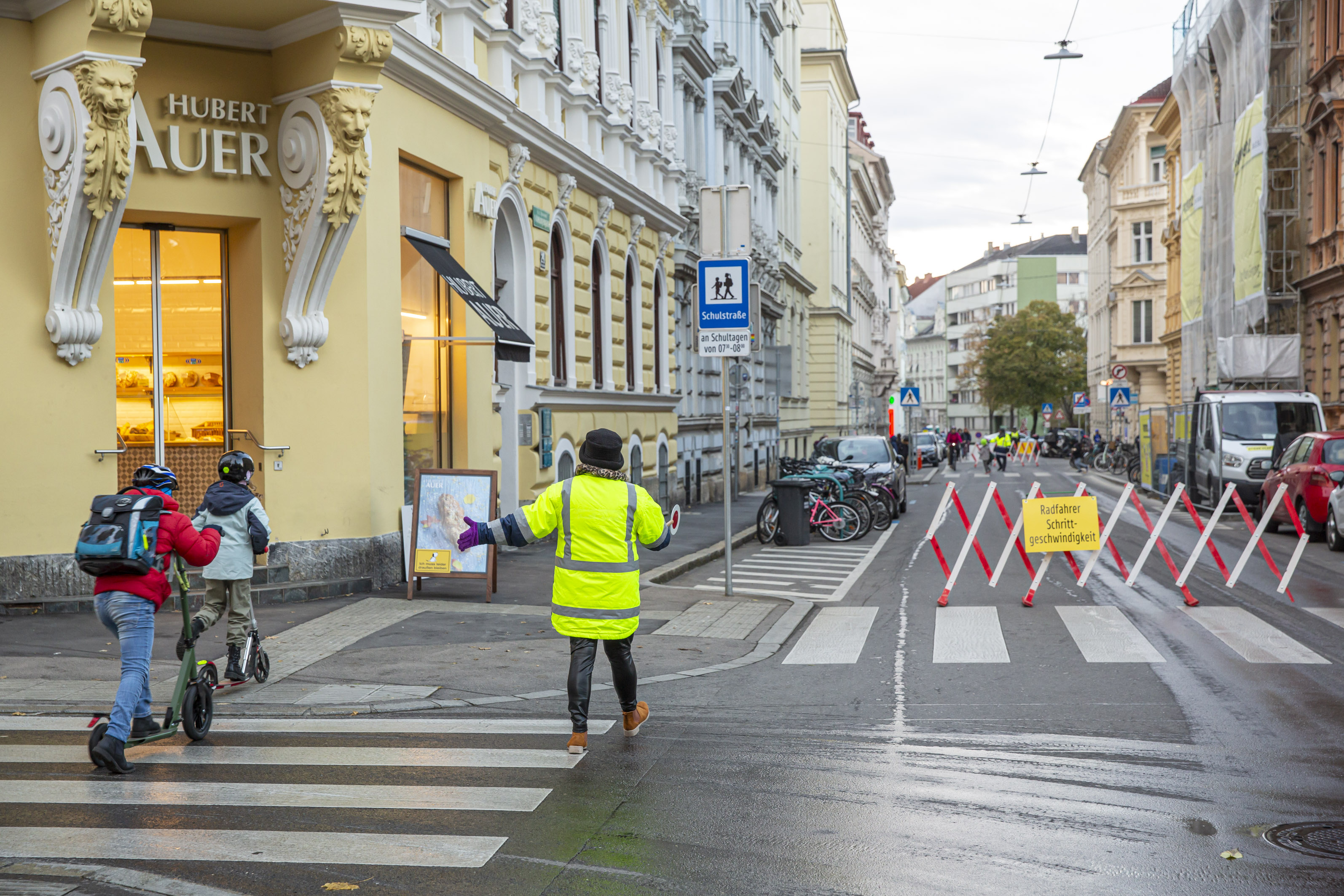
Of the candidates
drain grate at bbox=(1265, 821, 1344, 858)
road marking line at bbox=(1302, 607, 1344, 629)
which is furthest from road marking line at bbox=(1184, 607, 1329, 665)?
drain grate at bbox=(1265, 821, 1344, 858)

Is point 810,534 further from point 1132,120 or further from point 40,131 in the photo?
point 1132,120

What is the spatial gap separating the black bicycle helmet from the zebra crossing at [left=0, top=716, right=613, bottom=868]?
1.48 m

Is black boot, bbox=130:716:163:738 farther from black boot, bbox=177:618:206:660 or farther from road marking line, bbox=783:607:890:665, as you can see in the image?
road marking line, bbox=783:607:890:665

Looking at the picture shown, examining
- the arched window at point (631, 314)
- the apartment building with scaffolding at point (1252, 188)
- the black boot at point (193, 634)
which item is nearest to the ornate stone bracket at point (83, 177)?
the black boot at point (193, 634)

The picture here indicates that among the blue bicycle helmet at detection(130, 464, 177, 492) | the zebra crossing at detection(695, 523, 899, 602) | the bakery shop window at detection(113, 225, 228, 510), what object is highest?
the bakery shop window at detection(113, 225, 228, 510)

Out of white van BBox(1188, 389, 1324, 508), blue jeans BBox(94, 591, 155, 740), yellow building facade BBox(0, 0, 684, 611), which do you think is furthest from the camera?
white van BBox(1188, 389, 1324, 508)

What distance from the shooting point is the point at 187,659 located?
6977 mm

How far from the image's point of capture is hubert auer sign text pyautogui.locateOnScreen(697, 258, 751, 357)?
13.5m

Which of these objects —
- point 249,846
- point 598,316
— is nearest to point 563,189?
point 598,316

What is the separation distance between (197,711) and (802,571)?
34.1 feet

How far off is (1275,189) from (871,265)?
53.5m

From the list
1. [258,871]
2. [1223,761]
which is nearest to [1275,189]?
[1223,761]

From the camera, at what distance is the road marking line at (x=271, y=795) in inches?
224

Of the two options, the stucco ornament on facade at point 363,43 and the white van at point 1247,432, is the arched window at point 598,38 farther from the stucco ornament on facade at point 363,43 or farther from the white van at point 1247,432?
the white van at point 1247,432
